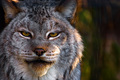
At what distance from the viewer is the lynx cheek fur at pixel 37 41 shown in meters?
1.91

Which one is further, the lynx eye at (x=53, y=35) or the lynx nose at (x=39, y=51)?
the lynx eye at (x=53, y=35)

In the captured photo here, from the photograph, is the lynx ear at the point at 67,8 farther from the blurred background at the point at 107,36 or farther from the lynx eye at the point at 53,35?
the blurred background at the point at 107,36

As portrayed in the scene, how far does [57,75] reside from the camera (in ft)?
7.06

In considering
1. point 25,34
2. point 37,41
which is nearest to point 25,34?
point 25,34

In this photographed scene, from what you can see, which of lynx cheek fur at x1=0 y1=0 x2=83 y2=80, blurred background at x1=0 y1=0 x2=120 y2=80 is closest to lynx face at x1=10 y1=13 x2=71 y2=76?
lynx cheek fur at x1=0 y1=0 x2=83 y2=80

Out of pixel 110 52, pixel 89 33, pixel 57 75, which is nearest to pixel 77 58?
pixel 57 75

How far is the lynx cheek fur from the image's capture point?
6.28ft

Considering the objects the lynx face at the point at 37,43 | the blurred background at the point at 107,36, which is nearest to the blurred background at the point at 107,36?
the blurred background at the point at 107,36

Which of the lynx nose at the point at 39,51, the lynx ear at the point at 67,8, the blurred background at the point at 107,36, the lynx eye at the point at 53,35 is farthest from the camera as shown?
the blurred background at the point at 107,36

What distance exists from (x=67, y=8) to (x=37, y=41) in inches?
16.2

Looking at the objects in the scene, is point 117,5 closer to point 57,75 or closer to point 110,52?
point 110,52

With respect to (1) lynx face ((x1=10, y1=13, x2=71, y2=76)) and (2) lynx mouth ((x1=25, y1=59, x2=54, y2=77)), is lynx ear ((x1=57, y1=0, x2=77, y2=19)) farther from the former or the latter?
(2) lynx mouth ((x1=25, y1=59, x2=54, y2=77))

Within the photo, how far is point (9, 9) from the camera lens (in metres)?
2.00

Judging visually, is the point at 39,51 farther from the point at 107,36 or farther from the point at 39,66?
the point at 107,36
